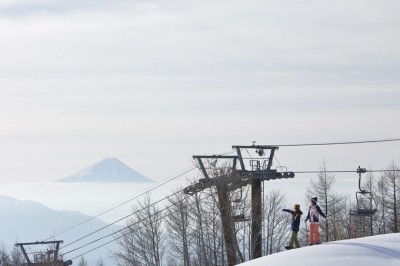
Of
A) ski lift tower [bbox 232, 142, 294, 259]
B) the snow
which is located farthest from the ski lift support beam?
the snow

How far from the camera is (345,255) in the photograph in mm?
12008

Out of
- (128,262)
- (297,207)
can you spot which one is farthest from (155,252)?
(297,207)

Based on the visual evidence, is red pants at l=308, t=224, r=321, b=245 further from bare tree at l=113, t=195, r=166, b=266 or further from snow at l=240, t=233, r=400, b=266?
bare tree at l=113, t=195, r=166, b=266

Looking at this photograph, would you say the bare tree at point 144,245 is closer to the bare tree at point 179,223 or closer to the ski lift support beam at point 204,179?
the bare tree at point 179,223

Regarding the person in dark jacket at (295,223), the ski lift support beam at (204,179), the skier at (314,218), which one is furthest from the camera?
the ski lift support beam at (204,179)

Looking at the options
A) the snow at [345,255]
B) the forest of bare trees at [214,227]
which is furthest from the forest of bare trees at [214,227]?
the snow at [345,255]

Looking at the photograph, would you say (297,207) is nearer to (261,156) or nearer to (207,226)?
(261,156)

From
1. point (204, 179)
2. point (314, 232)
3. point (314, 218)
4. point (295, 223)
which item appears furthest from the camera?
point (204, 179)

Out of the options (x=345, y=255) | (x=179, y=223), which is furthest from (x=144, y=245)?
(x=345, y=255)

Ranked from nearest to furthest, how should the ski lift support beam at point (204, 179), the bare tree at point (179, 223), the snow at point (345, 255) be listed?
the snow at point (345, 255), the ski lift support beam at point (204, 179), the bare tree at point (179, 223)

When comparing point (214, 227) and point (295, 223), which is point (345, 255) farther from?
point (214, 227)

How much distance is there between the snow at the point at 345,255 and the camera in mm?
11641

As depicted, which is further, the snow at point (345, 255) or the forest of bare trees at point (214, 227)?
the forest of bare trees at point (214, 227)

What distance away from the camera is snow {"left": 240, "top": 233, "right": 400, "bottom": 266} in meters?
11.6
